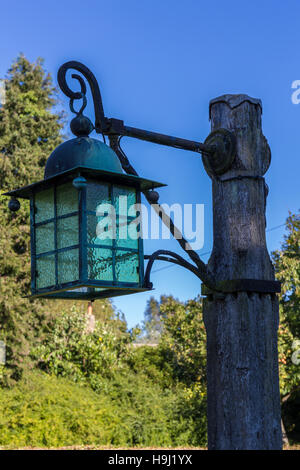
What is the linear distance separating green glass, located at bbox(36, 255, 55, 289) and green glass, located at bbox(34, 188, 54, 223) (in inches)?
7.4

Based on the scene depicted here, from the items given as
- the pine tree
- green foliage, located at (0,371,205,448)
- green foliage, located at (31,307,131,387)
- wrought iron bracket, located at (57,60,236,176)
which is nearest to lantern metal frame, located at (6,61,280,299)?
wrought iron bracket, located at (57,60,236,176)

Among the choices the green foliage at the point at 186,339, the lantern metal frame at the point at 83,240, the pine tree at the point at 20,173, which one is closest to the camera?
the lantern metal frame at the point at 83,240

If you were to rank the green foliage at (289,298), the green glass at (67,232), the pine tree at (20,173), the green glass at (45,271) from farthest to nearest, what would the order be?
the pine tree at (20,173) < the green foliage at (289,298) < the green glass at (45,271) < the green glass at (67,232)

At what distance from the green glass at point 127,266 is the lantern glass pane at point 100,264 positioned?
0.15ft

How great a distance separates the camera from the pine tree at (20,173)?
1373cm

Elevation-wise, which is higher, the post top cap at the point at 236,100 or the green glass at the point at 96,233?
the post top cap at the point at 236,100

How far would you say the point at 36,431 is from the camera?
1238cm

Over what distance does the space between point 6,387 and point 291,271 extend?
21.9 ft

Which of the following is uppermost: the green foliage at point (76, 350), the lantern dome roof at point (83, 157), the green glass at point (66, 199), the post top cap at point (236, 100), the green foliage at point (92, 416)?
the post top cap at point (236, 100)

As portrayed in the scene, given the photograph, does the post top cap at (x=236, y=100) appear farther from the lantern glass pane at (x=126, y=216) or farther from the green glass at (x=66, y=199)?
the green glass at (x=66, y=199)

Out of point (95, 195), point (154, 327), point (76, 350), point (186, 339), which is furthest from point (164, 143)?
point (154, 327)

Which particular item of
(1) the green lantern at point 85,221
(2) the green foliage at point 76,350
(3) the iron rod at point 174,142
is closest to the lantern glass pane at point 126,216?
(1) the green lantern at point 85,221

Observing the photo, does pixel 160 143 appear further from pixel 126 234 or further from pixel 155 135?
pixel 126 234

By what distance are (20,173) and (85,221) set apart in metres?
12.5
